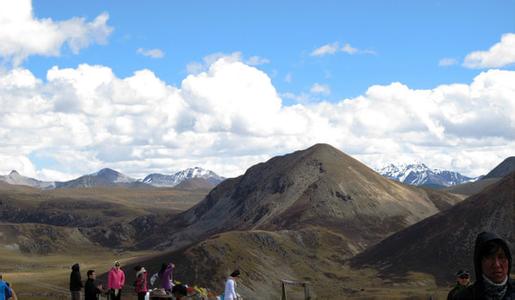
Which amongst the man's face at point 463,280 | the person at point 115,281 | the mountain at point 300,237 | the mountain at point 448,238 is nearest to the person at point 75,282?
the person at point 115,281

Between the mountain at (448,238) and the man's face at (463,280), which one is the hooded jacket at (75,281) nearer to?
the man's face at (463,280)

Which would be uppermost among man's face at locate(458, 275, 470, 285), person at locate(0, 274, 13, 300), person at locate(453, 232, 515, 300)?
person at locate(453, 232, 515, 300)

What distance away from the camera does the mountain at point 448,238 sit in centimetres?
11544

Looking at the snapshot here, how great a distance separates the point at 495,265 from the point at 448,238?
4776 inches

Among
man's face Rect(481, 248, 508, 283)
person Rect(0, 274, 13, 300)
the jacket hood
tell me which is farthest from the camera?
person Rect(0, 274, 13, 300)

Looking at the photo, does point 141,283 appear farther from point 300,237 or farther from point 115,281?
point 300,237

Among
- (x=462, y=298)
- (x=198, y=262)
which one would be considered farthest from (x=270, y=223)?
(x=462, y=298)

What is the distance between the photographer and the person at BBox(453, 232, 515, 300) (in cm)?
625

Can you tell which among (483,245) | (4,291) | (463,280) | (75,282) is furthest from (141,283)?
(483,245)

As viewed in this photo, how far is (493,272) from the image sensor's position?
20.9 feet

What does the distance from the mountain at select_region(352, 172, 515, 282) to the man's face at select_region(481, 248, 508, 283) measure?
107370 millimetres

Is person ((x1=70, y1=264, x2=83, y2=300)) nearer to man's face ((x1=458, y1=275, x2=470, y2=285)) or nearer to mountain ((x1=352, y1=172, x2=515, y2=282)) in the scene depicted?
man's face ((x1=458, y1=275, x2=470, y2=285))

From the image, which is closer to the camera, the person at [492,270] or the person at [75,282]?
the person at [492,270]

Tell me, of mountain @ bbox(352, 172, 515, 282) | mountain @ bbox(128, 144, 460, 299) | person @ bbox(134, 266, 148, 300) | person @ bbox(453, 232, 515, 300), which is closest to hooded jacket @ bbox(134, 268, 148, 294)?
person @ bbox(134, 266, 148, 300)
